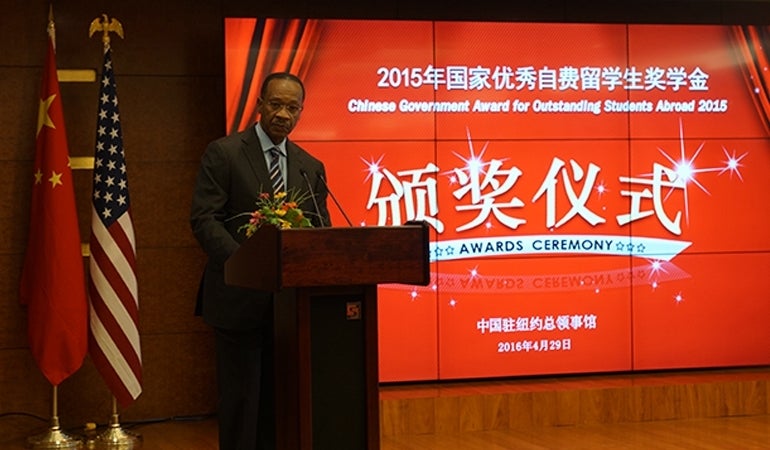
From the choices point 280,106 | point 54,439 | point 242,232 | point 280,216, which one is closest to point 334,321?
point 280,216

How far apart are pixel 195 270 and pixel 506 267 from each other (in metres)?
1.67

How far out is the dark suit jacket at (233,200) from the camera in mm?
3510

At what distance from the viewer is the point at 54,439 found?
552 centimetres

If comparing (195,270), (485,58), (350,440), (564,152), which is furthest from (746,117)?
(350,440)

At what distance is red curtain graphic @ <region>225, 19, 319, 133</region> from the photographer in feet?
19.2

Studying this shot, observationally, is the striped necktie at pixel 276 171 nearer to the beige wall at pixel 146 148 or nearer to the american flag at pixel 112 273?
the american flag at pixel 112 273

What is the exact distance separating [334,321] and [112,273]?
2.79m

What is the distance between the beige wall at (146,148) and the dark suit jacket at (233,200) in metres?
2.55

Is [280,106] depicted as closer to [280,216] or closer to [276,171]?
[276,171]

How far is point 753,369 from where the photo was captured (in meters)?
6.39

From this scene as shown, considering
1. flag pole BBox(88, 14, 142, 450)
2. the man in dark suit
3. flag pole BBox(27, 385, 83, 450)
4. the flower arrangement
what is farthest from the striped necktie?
flag pole BBox(27, 385, 83, 450)

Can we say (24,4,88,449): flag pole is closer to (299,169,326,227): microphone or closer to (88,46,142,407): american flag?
(88,46,142,407): american flag

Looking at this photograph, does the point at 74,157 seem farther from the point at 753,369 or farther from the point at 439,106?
the point at 753,369

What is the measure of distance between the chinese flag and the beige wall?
276 mm
